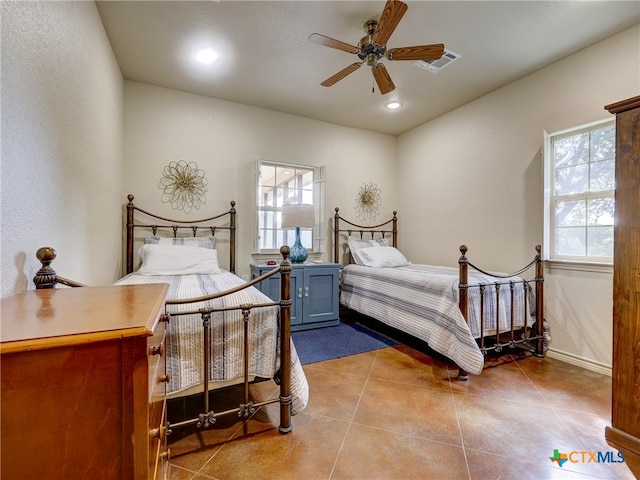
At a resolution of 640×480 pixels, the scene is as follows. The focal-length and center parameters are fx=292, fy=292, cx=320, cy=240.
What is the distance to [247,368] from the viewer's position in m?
1.54

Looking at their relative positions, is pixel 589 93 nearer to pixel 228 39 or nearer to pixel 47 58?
pixel 228 39

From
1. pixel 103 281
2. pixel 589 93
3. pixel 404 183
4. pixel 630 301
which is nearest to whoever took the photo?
pixel 630 301

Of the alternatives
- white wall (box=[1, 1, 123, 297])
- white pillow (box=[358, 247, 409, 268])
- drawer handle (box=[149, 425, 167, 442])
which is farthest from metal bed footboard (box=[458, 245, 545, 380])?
white wall (box=[1, 1, 123, 297])

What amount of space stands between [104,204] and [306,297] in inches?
81.9

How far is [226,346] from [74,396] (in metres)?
1.01

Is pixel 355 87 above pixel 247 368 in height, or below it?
above

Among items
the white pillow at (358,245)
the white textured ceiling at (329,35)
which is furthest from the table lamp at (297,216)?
the white textured ceiling at (329,35)

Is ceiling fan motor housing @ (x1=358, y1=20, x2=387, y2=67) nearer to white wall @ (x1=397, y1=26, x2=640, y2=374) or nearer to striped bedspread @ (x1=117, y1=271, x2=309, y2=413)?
white wall @ (x1=397, y1=26, x2=640, y2=374)

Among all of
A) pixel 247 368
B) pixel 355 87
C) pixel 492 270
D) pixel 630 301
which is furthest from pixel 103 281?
pixel 492 270

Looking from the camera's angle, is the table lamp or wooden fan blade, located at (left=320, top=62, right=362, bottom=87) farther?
the table lamp

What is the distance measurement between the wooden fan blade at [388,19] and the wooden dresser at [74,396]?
197 cm

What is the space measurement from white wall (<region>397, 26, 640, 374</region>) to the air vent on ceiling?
876 mm

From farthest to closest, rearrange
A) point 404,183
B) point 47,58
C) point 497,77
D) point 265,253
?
point 404,183 → point 265,253 → point 497,77 → point 47,58

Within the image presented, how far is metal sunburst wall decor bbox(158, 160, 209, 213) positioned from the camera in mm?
3184
